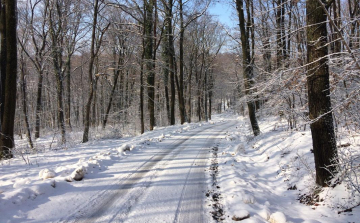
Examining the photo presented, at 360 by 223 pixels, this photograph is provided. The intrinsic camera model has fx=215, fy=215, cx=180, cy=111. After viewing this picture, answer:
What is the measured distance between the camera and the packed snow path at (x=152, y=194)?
3.61 meters

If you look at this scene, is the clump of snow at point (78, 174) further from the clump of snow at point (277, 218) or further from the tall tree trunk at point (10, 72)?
the tall tree trunk at point (10, 72)

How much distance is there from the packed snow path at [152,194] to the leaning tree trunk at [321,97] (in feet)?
8.23

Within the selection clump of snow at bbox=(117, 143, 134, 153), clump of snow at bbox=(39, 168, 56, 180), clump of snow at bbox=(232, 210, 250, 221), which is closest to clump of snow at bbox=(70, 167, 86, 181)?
clump of snow at bbox=(39, 168, 56, 180)

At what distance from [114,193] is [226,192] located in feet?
7.73

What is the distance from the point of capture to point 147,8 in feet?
52.6

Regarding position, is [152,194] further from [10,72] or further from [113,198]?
[10,72]

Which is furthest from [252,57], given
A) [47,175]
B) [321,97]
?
[47,175]

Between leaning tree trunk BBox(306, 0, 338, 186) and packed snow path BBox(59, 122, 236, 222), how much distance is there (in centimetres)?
251

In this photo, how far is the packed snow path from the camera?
11.9 ft

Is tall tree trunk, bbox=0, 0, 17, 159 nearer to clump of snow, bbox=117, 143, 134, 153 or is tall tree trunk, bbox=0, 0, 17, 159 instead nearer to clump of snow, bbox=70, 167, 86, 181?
clump of snow, bbox=117, 143, 134, 153

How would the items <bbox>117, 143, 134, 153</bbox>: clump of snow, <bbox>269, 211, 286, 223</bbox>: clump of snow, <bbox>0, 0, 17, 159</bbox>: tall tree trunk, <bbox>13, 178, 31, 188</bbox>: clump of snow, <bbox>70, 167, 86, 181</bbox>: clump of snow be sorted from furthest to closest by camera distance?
<bbox>0, 0, 17, 159</bbox>: tall tree trunk, <bbox>117, 143, 134, 153</bbox>: clump of snow, <bbox>70, 167, 86, 181</bbox>: clump of snow, <bbox>13, 178, 31, 188</bbox>: clump of snow, <bbox>269, 211, 286, 223</bbox>: clump of snow

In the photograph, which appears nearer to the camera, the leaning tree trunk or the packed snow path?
the packed snow path

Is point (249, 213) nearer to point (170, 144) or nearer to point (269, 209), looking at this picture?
point (269, 209)

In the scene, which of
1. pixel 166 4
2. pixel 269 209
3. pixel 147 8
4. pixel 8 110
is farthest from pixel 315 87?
pixel 166 4
